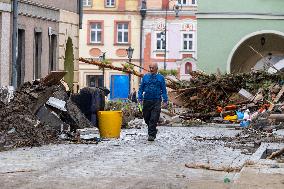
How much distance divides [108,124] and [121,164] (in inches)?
248

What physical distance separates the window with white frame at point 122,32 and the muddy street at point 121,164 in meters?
45.2

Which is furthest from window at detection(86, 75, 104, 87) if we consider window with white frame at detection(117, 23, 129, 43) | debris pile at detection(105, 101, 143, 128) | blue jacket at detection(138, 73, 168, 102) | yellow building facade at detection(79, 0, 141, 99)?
blue jacket at detection(138, 73, 168, 102)

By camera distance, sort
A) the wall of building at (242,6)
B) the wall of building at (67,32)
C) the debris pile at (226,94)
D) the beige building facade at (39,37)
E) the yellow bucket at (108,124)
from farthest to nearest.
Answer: the wall of building at (242,6), the wall of building at (67,32), the debris pile at (226,94), the beige building facade at (39,37), the yellow bucket at (108,124)

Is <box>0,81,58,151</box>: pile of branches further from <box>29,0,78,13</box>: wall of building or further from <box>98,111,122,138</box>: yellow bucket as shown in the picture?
<box>29,0,78,13</box>: wall of building

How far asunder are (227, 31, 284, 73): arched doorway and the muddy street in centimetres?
1617

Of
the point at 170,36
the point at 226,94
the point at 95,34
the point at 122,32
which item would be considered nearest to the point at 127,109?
the point at 226,94

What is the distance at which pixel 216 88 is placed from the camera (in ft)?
92.1

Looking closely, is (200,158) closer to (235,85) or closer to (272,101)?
(272,101)

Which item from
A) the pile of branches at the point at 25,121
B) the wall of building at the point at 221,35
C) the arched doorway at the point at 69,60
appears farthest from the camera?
the wall of building at the point at 221,35

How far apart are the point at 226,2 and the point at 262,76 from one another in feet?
21.6

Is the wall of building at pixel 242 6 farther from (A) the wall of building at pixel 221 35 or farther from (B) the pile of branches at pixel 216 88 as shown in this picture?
(B) the pile of branches at pixel 216 88

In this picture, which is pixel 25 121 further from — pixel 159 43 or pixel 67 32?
pixel 159 43

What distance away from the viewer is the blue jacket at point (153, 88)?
18.9m

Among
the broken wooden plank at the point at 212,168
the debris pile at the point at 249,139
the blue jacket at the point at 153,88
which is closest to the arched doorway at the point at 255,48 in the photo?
→ the debris pile at the point at 249,139
